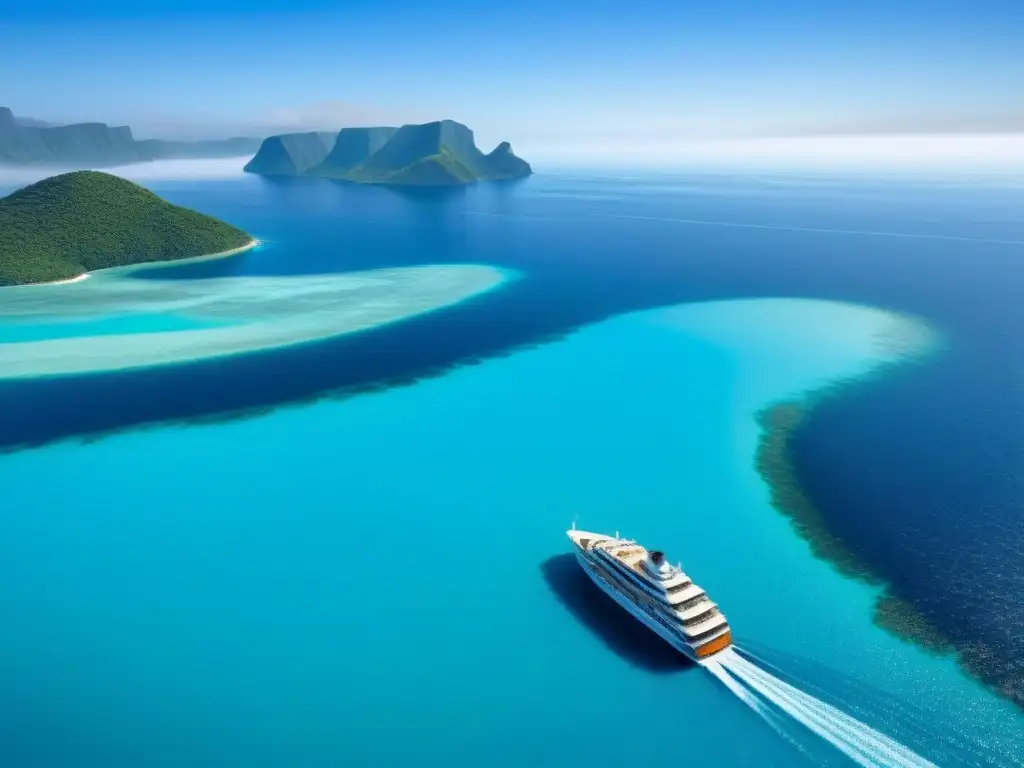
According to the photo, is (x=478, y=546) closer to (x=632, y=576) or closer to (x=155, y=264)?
(x=632, y=576)

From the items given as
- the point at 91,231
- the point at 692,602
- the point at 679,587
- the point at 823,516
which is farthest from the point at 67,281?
the point at 823,516

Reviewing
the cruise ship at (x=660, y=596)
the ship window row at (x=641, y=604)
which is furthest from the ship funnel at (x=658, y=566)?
the ship window row at (x=641, y=604)

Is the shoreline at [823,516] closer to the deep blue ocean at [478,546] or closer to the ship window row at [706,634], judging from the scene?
the deep blue ocean at [478,546]

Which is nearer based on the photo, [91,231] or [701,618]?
[701,618]

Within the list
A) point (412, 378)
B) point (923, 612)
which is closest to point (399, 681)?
point (923, 612)

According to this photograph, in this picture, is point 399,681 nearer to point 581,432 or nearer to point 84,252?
point 581,432

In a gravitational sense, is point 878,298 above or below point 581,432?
above
